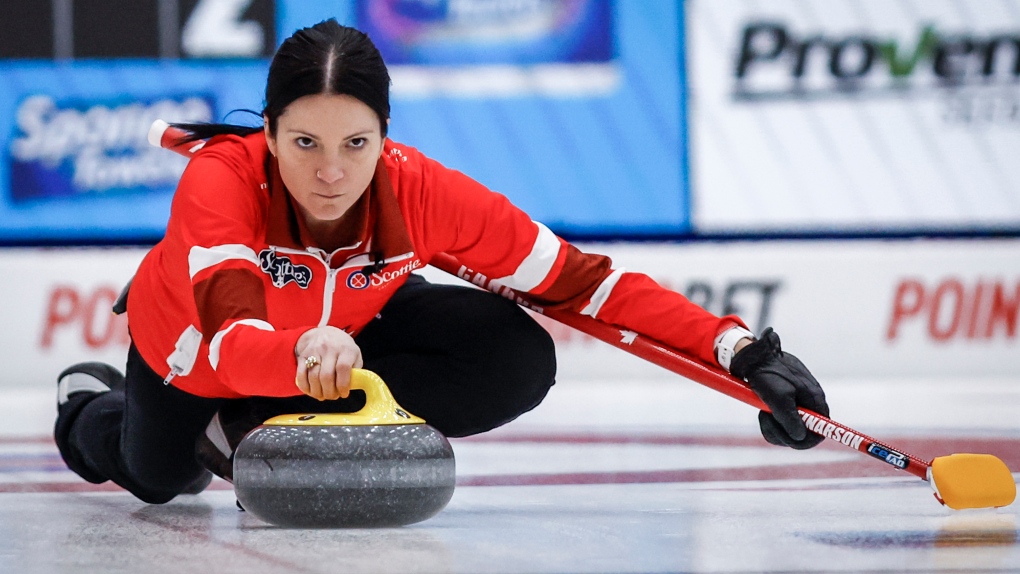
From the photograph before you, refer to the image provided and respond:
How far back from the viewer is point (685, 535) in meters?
1.74

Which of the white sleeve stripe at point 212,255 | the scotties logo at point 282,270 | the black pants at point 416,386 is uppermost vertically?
the white sleeve stripe at point 212,255

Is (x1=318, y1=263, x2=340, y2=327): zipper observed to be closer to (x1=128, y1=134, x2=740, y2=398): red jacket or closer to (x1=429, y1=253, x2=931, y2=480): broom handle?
(x1=128, y1=134, x2=740, y2=398): red jacket

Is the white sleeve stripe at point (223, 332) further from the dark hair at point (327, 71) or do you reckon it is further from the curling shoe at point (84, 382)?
the curling shoe at point (84, 382)

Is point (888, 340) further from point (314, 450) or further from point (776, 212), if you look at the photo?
point (314, 450)

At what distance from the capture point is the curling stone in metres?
1.74

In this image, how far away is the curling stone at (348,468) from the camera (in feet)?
5.70

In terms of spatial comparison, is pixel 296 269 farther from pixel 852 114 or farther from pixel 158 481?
pixel 852 114

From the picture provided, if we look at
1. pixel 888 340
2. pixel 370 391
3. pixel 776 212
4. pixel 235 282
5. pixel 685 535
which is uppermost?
pixel 235 282

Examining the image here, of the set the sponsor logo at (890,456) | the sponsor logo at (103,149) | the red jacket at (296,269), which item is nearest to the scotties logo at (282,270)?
the red jacket at (296,269)

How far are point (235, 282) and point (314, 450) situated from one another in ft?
0.86

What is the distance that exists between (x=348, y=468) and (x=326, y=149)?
0.45 meters

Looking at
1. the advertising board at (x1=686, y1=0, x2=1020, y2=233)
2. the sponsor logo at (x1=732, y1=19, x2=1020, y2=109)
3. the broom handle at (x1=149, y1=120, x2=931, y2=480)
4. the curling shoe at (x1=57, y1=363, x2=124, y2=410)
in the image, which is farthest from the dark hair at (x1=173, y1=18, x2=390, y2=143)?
the sponsor logo at (x1=732, y1=19, x2=1020, y2=109)

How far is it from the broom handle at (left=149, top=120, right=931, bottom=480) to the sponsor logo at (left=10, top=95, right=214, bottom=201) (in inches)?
137

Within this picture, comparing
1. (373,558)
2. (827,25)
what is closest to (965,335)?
(827,25)
